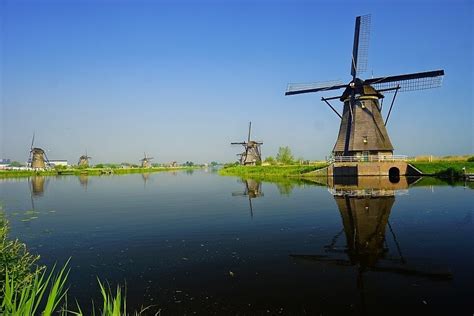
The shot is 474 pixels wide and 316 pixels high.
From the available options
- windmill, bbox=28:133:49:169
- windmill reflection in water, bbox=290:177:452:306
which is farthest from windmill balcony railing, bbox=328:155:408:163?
windmill, bbox=28:133:49:169

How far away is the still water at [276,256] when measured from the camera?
622 cm

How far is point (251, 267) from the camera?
26.9 feet

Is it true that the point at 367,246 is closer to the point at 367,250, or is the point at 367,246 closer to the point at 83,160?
the point at 367,250

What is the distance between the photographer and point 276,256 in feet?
29.6

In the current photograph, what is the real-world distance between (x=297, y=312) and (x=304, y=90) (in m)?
33.5

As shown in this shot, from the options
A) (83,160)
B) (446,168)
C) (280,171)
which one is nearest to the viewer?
(446,168)

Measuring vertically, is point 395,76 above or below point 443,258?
above

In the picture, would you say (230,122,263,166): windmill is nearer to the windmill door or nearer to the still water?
the windmill door

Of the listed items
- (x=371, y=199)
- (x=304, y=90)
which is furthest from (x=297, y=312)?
(x=304, y=90)

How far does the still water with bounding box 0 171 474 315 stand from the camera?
20.4 ft

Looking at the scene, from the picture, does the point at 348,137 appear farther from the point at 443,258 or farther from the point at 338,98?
the point at 443,258

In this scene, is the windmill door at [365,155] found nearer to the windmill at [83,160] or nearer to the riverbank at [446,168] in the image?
the riverbank at [446,168]

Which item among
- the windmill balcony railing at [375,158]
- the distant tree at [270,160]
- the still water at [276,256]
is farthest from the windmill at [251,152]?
the still water at [276,256]

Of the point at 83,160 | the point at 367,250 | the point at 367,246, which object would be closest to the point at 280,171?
the point at 367,246
